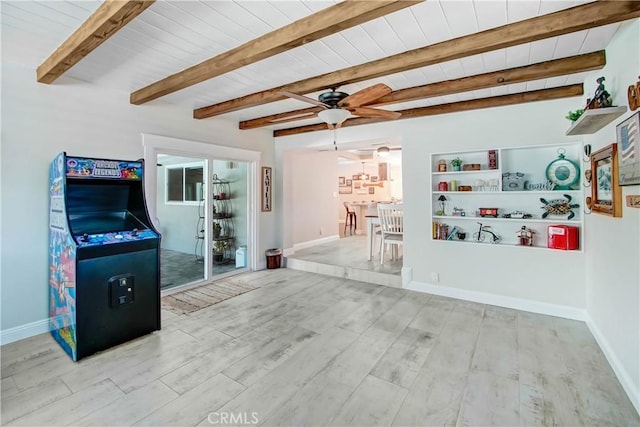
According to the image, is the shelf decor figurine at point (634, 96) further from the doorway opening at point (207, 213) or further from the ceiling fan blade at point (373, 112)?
the doorway opening at point (207, 213)

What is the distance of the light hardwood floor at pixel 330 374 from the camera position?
1929mm

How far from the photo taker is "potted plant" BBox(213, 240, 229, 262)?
5.28 metres

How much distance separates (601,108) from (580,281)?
2045 millimetres

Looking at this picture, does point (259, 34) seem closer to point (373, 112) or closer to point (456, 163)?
point (373, 112)

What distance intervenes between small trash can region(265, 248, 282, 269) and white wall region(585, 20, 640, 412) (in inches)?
177

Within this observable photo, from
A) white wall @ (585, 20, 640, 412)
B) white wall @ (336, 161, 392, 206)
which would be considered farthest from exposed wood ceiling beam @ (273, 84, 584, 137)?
white wall @ (336, 161, 392, 206)

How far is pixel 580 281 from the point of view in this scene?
3400 mm

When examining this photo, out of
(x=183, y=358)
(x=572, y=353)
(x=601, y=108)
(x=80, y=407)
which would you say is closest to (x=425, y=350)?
(x=572, y=353)

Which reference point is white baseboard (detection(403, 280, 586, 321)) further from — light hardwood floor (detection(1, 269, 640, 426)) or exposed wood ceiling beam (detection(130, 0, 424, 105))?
exposed wood ceiling beam (detection(130, 0, 424, 105))

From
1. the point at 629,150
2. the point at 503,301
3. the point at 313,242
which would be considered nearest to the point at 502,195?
the point at 503,301

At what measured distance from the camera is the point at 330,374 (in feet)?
7.73

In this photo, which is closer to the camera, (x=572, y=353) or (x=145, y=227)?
(x=572, y=353)

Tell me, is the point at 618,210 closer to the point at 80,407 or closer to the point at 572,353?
the point at 572,353

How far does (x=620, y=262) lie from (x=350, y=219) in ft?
23.9
